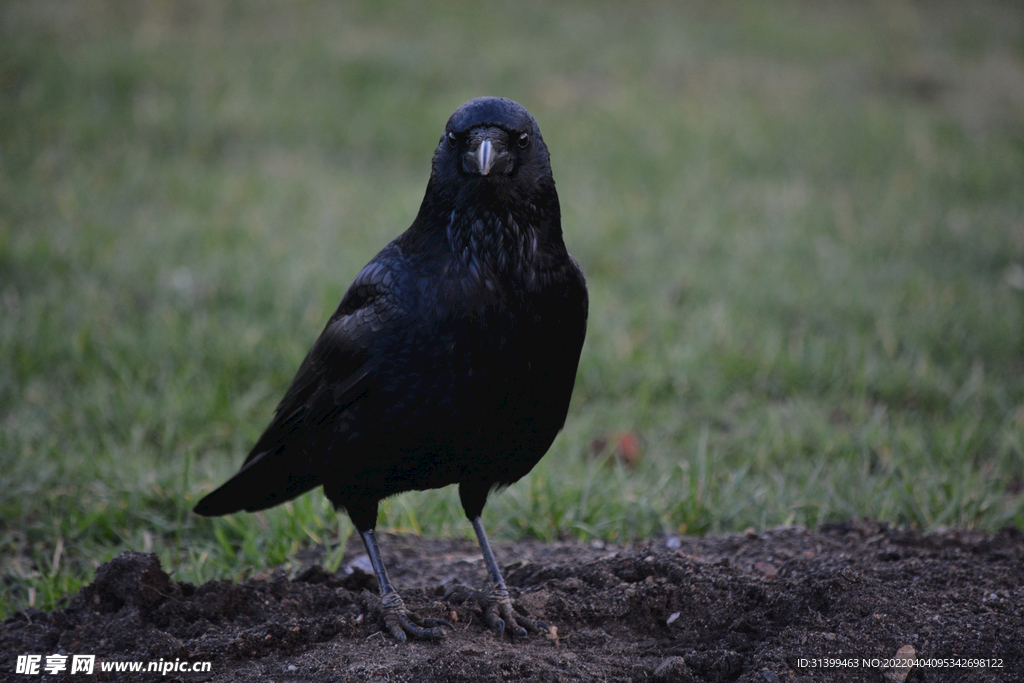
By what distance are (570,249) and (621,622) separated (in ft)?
13.8

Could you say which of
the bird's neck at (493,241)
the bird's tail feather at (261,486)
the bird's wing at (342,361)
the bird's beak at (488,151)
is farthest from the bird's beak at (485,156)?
the bird's tail feather at (261,486)

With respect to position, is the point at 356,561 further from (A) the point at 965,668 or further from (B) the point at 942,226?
(B) the point at 942,226

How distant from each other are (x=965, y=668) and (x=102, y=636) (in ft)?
7.36

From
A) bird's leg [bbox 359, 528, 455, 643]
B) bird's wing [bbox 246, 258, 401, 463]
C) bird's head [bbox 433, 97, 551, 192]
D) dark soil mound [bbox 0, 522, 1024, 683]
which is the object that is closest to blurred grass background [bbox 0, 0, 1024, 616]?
dark soil mound [bbox 0, 522, 1024, 683]

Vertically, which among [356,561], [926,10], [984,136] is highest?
[926,10]

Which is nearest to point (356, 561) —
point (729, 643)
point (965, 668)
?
point (729, 643)

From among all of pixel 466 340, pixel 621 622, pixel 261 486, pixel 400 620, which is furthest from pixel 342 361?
pixel 621 622

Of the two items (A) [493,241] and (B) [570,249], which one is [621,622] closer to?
(A) [493,241]

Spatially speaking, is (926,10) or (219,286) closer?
(219,286)

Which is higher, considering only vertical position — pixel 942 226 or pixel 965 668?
pixel 942 226

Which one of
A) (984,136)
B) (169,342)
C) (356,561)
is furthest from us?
(984,136)

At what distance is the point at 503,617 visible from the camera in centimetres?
262

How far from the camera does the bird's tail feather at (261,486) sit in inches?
119

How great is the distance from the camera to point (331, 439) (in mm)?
2707
